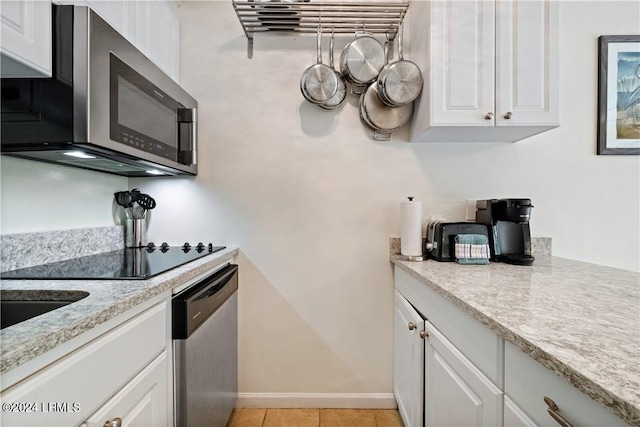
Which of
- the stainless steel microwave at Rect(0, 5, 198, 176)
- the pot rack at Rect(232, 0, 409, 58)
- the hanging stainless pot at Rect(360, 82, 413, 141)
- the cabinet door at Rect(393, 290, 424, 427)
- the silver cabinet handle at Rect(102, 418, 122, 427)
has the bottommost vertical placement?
the cabinet door at Rect(393, 290, 424, 427)

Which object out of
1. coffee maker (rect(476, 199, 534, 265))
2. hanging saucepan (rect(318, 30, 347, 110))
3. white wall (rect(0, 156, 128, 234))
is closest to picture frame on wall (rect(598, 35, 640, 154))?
coffee maker (rect(476, 199, 534, 265))

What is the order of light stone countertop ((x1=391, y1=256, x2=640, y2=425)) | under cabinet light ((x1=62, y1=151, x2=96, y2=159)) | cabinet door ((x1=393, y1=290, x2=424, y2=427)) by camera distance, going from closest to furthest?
light stone countertop ((x1=391, y1=256, x2=640, y2=425))
under cabinet light ((x1=62, y1=151, x2=96, y2=159))
cabinet door ((x1=393, y1=290, x2=424, y2=427))

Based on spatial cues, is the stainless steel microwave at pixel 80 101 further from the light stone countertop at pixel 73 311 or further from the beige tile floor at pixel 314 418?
the beige tile floor at pixel 314 418

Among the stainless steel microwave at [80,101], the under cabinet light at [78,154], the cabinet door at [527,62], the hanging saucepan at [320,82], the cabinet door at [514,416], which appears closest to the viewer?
the cabinet door at [514,416]

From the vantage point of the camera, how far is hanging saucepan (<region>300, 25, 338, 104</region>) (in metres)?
1.70

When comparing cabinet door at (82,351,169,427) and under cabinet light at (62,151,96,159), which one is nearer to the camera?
cabinet door at (82,351,169,427)

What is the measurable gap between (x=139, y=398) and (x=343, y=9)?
1955mm

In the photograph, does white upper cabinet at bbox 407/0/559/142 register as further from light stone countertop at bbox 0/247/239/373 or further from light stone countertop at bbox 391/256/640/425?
light stone countertop at bbox 0/247/239/373

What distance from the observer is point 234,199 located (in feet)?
6.07

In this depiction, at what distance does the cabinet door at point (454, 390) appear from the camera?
81cm

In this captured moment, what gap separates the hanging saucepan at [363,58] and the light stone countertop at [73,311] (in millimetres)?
1331

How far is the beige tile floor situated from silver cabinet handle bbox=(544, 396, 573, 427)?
1309mm

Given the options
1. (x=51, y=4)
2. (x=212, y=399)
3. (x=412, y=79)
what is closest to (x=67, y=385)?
(x=212, y=399)

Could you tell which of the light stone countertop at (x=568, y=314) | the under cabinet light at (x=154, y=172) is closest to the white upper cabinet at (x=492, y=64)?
the light stone countertop at (x=568, y=314)
